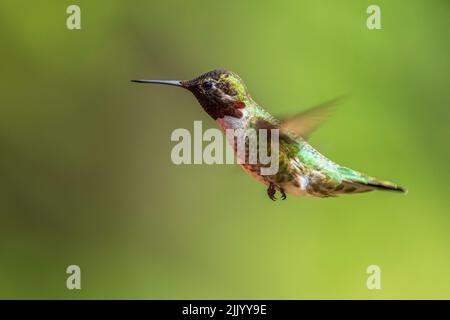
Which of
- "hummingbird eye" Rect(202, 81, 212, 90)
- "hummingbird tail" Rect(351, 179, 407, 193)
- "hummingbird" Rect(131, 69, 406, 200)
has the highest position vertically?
"hummingbird eye" Rect(202, 81, 212, 90)

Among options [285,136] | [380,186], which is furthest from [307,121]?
[380,186]

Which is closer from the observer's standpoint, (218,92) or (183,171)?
(218,92)

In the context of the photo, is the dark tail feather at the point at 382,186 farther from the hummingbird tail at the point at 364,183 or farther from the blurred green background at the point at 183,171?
the blurred green background at the point at 183,171

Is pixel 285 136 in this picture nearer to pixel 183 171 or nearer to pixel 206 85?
pixel 206 85

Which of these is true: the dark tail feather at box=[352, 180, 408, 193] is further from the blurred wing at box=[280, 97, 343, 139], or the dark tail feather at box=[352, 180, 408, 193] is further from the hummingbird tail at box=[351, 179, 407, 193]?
the blurred wing at box=[280, 97, 343, 139]

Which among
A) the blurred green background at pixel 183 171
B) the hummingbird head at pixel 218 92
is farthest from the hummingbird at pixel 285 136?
the blurred green background at pixel 183 171

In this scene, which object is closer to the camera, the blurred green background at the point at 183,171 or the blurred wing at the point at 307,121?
the blurred wing at the point at 307,121

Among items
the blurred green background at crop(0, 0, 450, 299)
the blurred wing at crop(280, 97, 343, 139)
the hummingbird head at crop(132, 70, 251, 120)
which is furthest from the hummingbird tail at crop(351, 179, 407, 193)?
the blurred green background at crop(0, 0, 450, 299)
